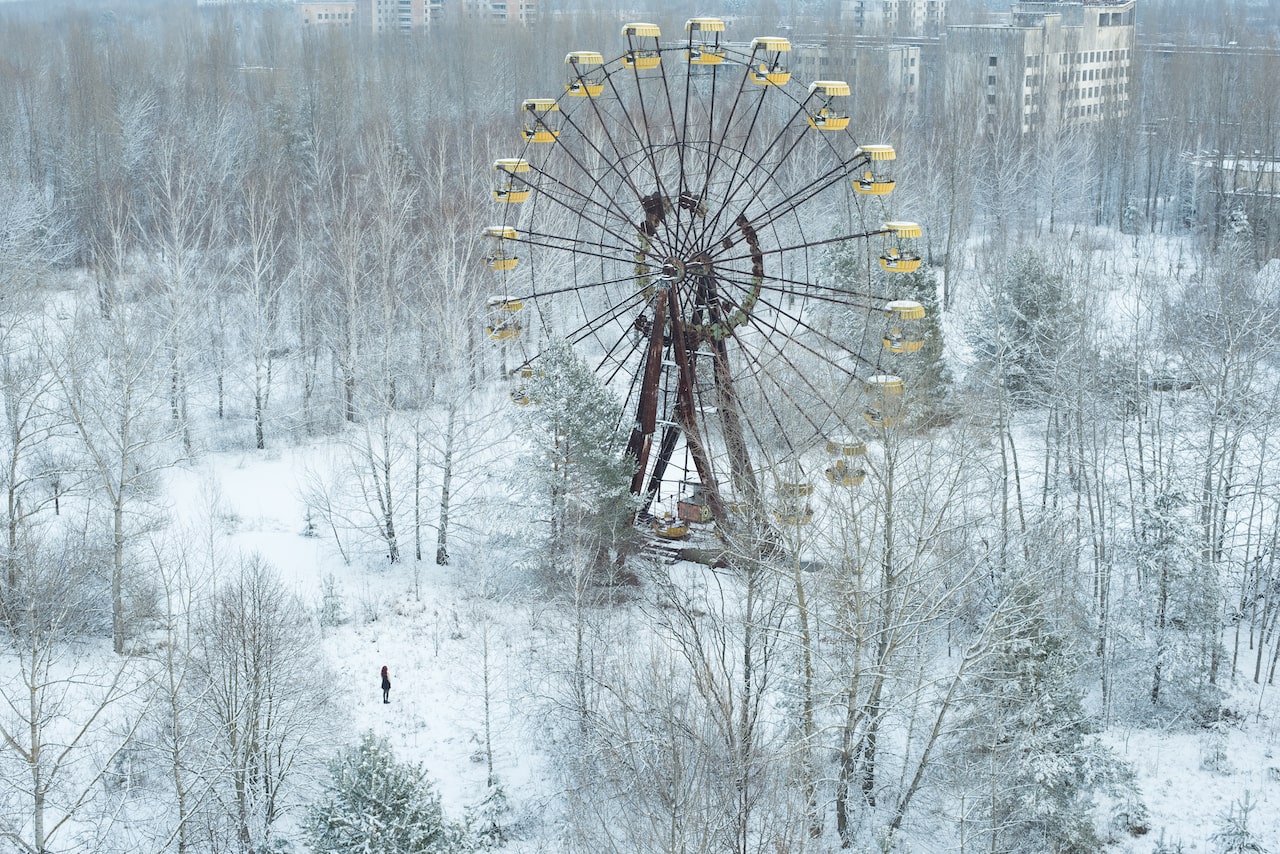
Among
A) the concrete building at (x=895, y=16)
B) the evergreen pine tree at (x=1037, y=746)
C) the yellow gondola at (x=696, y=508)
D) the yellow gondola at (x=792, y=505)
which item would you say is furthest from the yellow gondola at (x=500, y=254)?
the concrete building at (x=895, y=16)

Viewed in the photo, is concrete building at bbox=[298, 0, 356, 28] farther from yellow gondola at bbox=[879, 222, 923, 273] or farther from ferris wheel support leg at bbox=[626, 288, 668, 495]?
yellow gondola at bbox=[879, 222, 923, 273]

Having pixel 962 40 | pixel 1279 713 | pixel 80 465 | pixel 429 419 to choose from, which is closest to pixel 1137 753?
pixel 1279 713

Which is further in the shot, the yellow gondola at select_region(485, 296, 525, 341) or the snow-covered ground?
the yellow gondola at select_region(485, 296, 525, 341)

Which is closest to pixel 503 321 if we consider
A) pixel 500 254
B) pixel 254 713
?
pixel 500 254

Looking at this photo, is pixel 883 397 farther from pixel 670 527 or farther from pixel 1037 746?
pixel 670 527

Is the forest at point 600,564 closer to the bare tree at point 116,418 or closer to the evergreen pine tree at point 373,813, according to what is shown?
the evergreen pine tree at point 373,813

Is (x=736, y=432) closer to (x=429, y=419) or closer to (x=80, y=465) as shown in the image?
(x=429, y=419)

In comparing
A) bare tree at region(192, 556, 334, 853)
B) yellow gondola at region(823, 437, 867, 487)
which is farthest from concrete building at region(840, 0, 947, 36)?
bare tree at region(192, 556, 334, 853)
